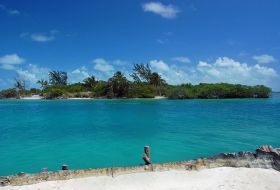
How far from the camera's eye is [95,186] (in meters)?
9.37

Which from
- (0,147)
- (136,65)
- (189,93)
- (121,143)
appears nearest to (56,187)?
(121,143)

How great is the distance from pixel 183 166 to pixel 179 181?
990 mm

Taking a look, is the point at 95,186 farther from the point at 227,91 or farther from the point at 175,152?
the point at 227,91

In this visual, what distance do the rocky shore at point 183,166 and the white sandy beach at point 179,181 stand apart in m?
0.21

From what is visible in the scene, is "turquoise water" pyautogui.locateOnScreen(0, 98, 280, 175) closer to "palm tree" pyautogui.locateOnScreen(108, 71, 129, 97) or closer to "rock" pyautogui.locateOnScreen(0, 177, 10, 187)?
"rock" pyautogui.locateOnScreen(0, 177, 10, 187)

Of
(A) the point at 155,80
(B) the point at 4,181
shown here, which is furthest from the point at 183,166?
(A) the point at 155,80

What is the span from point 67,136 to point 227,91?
216 ft

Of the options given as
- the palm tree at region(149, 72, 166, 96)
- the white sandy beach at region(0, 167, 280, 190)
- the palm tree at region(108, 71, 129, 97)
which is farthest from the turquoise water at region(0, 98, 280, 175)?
the palm tree at region(149, 72, 166, 96)

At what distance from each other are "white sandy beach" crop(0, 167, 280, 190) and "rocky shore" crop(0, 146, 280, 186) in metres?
0.21

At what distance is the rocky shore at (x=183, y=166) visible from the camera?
31.8ft

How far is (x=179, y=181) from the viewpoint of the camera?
9688 mm

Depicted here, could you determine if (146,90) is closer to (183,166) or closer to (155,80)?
(155,80)

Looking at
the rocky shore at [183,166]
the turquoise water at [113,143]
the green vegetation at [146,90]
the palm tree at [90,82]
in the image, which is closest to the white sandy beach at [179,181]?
the rocky shore at [183,166]

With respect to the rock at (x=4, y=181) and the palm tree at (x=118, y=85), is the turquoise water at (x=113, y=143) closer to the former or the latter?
the rock at (x=4, y=181)
